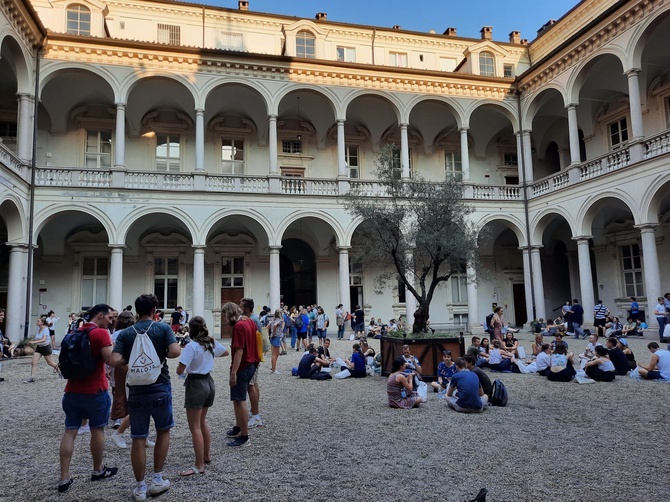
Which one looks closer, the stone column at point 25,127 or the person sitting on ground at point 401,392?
the person sitting on ground at point 401,392

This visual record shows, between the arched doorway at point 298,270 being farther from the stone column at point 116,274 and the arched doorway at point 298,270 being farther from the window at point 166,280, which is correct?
the stone column at point 116,274

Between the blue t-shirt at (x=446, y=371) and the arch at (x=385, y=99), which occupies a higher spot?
the arch at (x=385, y=99)

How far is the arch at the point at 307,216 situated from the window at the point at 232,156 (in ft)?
14.0

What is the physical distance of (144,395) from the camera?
13.5 feet

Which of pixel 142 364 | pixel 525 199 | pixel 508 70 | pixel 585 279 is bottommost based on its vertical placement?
pixel 142 364

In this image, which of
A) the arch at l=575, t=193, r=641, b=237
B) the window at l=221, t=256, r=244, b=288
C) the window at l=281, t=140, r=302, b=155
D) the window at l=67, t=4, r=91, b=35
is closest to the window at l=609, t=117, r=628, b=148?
the arch at l=575, t=193, r=641, b=237

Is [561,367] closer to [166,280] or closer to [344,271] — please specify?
[344,271]

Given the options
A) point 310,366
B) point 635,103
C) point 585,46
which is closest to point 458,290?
point 635,103

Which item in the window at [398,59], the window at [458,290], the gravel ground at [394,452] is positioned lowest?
the gravel ground at [394,452]

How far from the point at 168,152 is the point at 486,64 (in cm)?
1603

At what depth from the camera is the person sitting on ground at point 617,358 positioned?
33.4 feet

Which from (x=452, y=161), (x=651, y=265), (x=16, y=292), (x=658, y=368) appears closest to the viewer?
(x=658, y=368)

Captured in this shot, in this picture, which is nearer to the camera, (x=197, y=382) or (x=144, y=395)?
(x=144, y=395)

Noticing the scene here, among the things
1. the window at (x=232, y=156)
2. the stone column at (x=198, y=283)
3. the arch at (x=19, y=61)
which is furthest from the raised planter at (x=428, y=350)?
the arch at (x=19, y=61)
